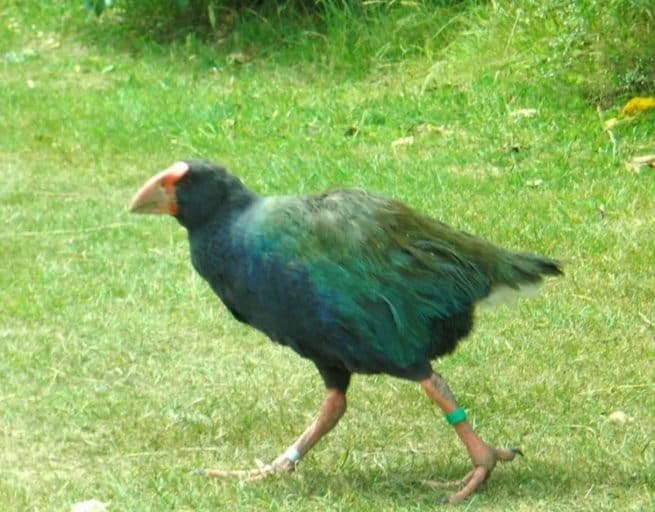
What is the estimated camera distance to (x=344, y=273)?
14.4ft

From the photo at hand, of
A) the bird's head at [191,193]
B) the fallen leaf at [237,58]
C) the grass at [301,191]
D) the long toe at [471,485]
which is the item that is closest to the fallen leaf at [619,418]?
the grass at [301,191]

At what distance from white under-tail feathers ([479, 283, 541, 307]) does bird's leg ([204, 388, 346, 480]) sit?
0.54m

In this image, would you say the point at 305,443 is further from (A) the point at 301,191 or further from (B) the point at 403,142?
(B) the point at 403,142

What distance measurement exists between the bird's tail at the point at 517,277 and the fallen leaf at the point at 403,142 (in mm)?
4343

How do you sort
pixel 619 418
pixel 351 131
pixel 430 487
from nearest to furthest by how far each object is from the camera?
pixel 430 487
pixel 619 418
pixel 351 131

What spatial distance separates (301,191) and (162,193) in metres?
3.55

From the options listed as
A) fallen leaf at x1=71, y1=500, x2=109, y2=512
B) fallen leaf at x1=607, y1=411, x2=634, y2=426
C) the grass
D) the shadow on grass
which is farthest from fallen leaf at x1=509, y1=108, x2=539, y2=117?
fallen leaf at x1=71, y1=500, x2=109, y2=512

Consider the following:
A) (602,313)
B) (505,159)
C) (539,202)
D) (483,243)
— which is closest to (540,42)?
(505,159)

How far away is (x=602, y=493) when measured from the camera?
4.51 metres

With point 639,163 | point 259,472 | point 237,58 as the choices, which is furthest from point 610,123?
point 259,472

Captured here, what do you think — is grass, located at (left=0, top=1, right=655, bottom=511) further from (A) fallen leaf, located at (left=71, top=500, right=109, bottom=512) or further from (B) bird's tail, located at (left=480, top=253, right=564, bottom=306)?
(B) bird's tail, located at (left=480, top=253, right=564, bottom=306)

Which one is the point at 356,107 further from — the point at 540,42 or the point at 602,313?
the point at 602,313

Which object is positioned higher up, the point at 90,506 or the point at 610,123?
the point at 90,506

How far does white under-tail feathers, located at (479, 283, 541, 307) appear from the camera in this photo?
15.1 feet
